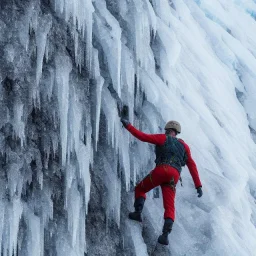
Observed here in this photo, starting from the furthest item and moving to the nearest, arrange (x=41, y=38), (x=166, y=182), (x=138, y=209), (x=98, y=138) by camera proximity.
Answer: (x=98, y=138) < (x=138, y=209) < (x=166, y=182) < (x=41, y=38)

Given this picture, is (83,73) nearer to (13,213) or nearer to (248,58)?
(13,213)

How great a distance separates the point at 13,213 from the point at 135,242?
1734mm

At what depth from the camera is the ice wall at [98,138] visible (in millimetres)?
5578

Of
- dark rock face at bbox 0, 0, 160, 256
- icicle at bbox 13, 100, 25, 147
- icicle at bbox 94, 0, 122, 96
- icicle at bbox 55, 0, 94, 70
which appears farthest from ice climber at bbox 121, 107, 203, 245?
icicle at bbox 13, 100, 25, 147

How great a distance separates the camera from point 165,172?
5871 mm

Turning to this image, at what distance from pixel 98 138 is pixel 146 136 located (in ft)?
2.66

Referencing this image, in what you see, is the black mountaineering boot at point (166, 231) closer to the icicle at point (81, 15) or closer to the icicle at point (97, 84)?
the icicle at point (97, 84)

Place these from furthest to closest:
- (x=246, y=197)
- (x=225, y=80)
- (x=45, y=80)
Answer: (x=225, y=80) < (x=246, y=197) < (x=45, y=80)

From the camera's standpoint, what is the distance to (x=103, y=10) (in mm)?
6699

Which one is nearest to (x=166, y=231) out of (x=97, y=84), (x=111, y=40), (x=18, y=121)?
(x=97, y=84)

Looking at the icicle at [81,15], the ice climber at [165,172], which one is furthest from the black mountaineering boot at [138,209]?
the icicle at [81,15]

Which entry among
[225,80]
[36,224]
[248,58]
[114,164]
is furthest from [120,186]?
[248,58]

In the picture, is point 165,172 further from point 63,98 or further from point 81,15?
point 81,15

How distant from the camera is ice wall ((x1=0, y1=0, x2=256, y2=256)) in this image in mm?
5578
